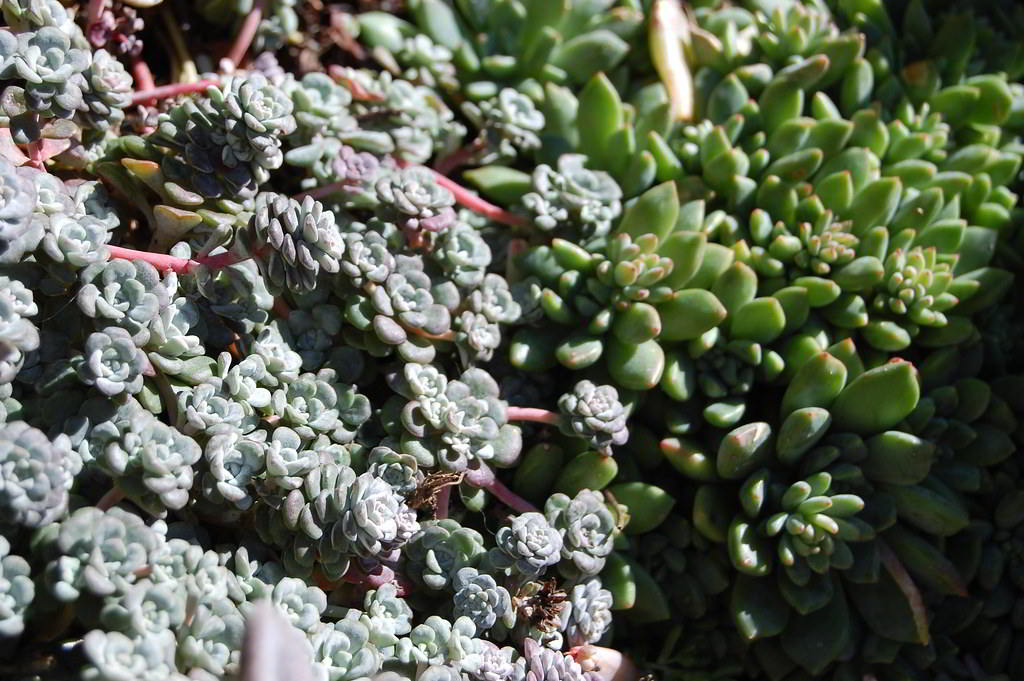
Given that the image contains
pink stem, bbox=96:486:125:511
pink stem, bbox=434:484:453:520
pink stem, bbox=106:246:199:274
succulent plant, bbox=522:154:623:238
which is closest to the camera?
pink stem, bbox=96:486:125:511

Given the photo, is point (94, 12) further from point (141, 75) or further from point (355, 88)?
point (355, 88)

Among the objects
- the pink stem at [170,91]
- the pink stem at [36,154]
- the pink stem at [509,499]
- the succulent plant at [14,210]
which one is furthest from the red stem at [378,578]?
the pink stem at [170,91]

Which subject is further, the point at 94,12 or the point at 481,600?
the point at 94,12

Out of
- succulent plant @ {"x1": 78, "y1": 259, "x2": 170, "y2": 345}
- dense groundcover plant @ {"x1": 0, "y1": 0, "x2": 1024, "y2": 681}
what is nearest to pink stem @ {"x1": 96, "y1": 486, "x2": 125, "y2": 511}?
dense groundcover plant @ {"x1": 0, "y1": 0, "x2": 1024, "y2": 681}

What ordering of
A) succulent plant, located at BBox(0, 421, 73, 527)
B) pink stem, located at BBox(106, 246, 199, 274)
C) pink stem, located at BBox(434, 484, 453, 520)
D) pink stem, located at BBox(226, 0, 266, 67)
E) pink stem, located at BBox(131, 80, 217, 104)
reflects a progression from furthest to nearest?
1. pink stem, located at BBox(226, 0, 266, 67)
2. pink stem, located at BBox(131, 80, 217, 104)
3. pink stem, located at BBox(434, 484, 453, 520)
4. pink stem, located at BBox(106, 246, 199, 274)
5. succulent plant, located at BBox(0, 421, 73, 527)

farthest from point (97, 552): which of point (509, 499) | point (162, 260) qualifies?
point (509, 499)

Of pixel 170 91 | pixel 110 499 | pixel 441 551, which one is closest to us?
pixel 110 499

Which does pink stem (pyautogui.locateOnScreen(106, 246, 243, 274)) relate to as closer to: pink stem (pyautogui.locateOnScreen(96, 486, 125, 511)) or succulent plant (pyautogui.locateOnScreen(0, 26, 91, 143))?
succulent plant (pyautogui.locateOnScreen(0, 26, 91, 143))
